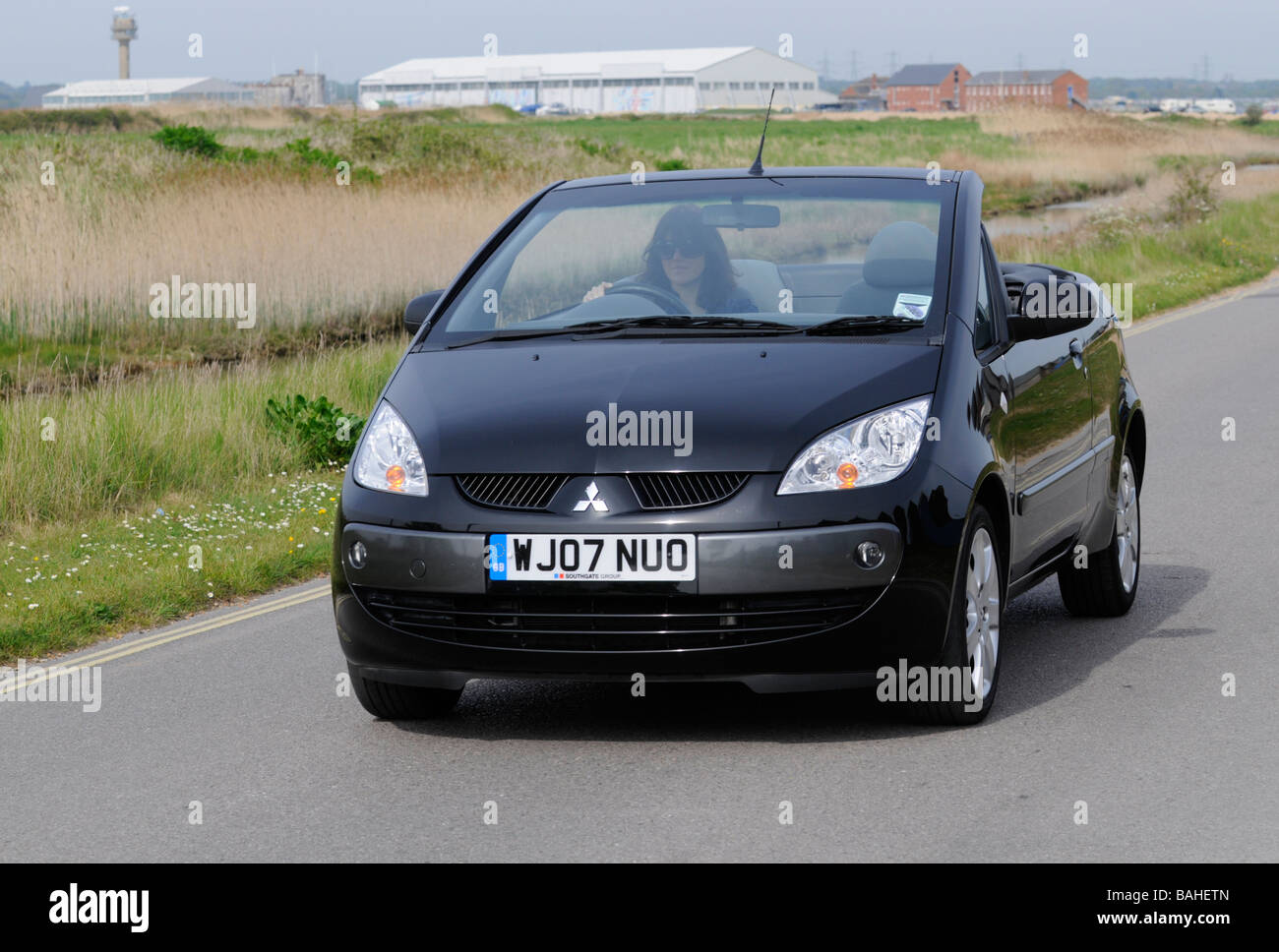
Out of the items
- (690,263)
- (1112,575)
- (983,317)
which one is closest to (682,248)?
(690,263)

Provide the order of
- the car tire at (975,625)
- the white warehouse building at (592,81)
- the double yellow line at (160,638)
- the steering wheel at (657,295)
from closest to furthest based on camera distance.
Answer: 1. the car tire at (975,625)
2. the steering wheel at (657,295)
3. the double yellow line at (160,638)
4. the white warehouse building at (592,81)

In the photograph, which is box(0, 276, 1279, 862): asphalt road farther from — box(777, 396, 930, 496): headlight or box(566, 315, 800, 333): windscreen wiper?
box(566, 315, 800, 333): windscreen wiper

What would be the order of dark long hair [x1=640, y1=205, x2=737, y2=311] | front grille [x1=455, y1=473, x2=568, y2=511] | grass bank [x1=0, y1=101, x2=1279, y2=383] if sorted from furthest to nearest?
grass bank [x1=0, y1=101, x2=1279, y2=383]
dark long hair [x1=640, y1=205, x2=737, y2=311]
front grille [x1=455, y1=473, x2=568, y2=511]

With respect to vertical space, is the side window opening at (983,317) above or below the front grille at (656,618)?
above

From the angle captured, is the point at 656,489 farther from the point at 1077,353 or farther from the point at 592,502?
the point at 1077,353

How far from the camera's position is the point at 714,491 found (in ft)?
17.5

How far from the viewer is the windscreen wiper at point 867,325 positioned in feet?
20.1

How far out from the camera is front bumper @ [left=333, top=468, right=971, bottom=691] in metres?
5.30

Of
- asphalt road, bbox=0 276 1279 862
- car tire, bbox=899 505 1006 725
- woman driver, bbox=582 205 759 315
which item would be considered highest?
woman driver, bbox=582 205 759 315

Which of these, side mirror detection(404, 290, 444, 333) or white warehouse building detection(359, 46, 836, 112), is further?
white warehouse building detection(359, 46, 836, 112)

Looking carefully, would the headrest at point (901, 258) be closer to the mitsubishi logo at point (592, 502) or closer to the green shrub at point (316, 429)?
the mitsubishi logo at point (592, 502)

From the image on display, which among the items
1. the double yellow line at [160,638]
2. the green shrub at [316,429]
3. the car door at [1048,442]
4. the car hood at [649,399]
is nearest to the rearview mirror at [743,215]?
the car hood at [649,399]

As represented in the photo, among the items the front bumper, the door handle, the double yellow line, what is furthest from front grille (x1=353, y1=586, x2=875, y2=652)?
the double yellow line

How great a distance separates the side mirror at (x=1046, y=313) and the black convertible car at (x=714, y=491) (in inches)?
0.8
